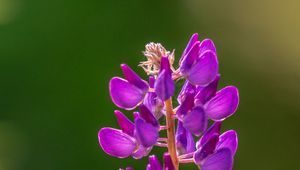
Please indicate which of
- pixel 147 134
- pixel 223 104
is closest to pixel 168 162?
pixel 147 134

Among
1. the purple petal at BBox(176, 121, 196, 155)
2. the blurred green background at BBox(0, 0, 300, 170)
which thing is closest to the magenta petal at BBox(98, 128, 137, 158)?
the purple petal at BBox(176, 121, 196, 155)

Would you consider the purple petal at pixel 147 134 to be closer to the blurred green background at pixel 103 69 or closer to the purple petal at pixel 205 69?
the purple petal at pixel 205 69

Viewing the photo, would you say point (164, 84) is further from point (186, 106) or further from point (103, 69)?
point (103, 69)

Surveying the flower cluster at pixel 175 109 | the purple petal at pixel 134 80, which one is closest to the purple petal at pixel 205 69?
the flower cluster at pixel 175 109

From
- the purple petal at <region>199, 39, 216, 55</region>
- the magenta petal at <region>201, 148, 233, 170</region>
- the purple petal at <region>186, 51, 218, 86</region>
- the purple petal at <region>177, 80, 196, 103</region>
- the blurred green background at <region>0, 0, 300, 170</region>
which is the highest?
the purple petal at <region>199, 39, 216, 55</region>

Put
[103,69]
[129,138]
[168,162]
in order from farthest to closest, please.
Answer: [103,69] < [129,138] < [168,162]

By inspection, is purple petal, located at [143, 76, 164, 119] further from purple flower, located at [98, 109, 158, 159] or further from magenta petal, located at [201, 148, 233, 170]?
magenta petal, located at [201, 148, 233, 170]

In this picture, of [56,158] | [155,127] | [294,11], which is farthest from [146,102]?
[294,11]

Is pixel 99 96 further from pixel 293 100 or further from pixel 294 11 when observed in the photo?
pixel 294 11
